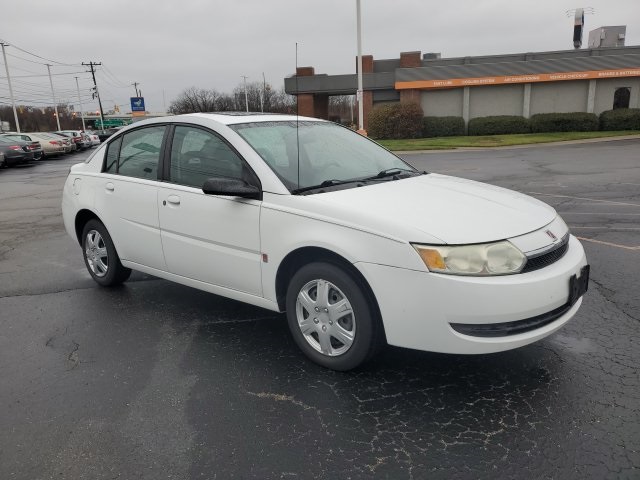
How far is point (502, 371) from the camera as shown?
3.49 meters

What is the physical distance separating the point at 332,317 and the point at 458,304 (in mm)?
850

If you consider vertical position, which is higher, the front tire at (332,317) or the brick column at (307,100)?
the brick column at (307,100)

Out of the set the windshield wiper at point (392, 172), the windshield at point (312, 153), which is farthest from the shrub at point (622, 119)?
the windshield wiper at point (392, 172)

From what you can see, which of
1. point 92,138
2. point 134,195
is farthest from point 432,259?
point 92,138

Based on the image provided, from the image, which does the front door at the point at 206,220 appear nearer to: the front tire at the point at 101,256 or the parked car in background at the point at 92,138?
the front tire at the point at 101,256

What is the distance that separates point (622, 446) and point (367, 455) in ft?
4.18

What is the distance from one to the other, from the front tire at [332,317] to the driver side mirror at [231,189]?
0.64m

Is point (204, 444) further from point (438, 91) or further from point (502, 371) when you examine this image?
point (438, 91)

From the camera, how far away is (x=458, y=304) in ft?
9.62

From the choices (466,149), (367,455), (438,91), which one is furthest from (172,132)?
(438,91)

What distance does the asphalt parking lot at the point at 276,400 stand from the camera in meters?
2.65

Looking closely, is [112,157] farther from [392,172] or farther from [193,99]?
[193,99]

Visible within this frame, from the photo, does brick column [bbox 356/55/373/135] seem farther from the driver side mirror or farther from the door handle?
the driver side mirror

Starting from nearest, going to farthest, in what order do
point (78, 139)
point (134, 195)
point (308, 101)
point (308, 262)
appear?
point (308, 262) < point (134, 195) < point (78, 139) < point (308, 101)
